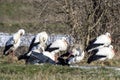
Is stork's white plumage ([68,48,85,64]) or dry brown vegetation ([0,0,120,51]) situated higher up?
dry brown vegetation ([0,0,120,51])

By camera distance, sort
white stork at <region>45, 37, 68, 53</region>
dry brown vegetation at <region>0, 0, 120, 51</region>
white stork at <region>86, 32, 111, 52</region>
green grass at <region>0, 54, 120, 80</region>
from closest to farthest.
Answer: green grass at <region>0, 54, 120, 80</region>, white stork at <region>45, 37, 68, 53</region>, white stork at <region>86, 32, 111, 52</region>, dry brown vegetation at <region>0, 0, 120, 51</region>

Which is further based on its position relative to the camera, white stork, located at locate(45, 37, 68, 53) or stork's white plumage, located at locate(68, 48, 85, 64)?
white stork, located at locate(45, 37, 68, 53)

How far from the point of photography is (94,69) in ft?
46.0

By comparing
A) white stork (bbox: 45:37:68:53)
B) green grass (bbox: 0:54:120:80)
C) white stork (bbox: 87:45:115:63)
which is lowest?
white stork (bbox: 87:45:115:63)

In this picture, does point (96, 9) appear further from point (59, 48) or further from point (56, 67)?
point (56, 67)

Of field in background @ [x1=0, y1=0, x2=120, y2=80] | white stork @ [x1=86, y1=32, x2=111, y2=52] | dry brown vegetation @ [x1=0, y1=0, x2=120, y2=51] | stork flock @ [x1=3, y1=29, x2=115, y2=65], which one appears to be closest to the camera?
field in background @ [x1=0, y1=0, x2=120, y2=80]

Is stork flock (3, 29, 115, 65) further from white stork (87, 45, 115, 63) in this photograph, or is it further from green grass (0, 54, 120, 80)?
green grass (0, 54, 120, 80)

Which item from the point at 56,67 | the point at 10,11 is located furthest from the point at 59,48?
the point at 10,11

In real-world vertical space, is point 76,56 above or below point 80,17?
below

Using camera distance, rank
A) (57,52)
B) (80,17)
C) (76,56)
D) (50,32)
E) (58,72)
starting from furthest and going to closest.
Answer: (50,32)
(80,17)
(57,52)
(76,56)
(58,72)

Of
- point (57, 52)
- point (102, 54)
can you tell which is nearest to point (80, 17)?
point (57, 52)

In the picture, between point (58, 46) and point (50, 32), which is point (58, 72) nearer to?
point (58, 46)

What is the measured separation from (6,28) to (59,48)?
19802 millimetres

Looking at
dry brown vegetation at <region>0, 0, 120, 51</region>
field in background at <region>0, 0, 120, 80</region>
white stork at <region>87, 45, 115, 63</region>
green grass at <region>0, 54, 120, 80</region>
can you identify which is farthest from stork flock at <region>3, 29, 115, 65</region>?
green grass at <region>0, 54, 120, 80</region>
